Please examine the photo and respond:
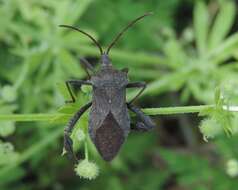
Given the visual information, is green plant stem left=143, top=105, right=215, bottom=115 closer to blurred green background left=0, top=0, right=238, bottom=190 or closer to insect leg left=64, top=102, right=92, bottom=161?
insect leg left=64, top=102, right=92, bottom=161

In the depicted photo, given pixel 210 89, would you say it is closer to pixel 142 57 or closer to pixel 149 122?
pixel 142 57

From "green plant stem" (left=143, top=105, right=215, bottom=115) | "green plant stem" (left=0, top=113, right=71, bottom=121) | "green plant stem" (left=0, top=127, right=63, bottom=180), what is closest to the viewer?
"green plant stem" (left=143, top=105, right=215, bottom=115)

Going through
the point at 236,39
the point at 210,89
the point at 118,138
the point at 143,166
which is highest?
the point at 236,39

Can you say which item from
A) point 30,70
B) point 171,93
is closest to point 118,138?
point 30,70

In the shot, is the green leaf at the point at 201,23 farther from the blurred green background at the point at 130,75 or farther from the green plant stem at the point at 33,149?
the green plant stem at the point at 33,149

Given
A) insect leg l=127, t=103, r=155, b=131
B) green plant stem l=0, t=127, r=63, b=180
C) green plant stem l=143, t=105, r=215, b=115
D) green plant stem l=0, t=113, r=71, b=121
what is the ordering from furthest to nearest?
1. green plant stem l=0, t=127, r=63, b=180
2. insect leg l=127, t=103, r=155, b=131
3. green plant stem l=0, t=113, r=71, b=121
4. green plant stem l=143, t=105, r=215, b=115

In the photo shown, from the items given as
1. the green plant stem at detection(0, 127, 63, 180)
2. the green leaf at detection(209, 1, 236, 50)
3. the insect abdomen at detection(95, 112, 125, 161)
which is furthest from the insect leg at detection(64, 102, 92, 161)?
the green leaf at detection(209, 1, 236, 50)
